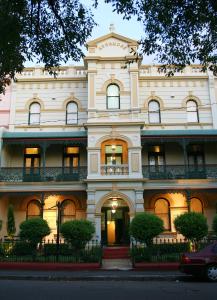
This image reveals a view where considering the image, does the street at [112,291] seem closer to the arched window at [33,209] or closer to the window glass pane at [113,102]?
the arched window at [33,209]

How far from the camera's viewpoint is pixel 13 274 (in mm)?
13961

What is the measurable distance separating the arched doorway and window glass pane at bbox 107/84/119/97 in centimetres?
703

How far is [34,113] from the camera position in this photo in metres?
25.5

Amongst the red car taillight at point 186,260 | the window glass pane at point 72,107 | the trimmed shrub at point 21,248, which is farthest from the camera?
the window glass pane at point 72,107

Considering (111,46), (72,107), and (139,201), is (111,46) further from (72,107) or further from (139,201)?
(139,201)

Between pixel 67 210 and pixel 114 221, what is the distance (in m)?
3.26

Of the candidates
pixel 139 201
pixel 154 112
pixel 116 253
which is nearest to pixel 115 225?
pixel 139 201

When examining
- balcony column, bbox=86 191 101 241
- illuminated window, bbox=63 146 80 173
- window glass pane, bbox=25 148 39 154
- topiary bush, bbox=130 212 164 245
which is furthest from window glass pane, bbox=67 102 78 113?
topiary bush, bbox=130 212 164 245

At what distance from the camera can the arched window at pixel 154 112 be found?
25.1 metres

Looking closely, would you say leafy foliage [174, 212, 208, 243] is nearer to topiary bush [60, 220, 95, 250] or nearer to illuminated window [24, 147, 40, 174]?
topiary bush [60, 220, 95, 250]

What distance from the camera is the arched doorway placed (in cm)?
2284

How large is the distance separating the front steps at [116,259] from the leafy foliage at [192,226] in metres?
3.07

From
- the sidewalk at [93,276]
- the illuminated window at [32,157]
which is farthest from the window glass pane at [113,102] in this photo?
the sidewalk at [93,276]

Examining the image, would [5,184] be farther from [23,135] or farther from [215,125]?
[215,125]
